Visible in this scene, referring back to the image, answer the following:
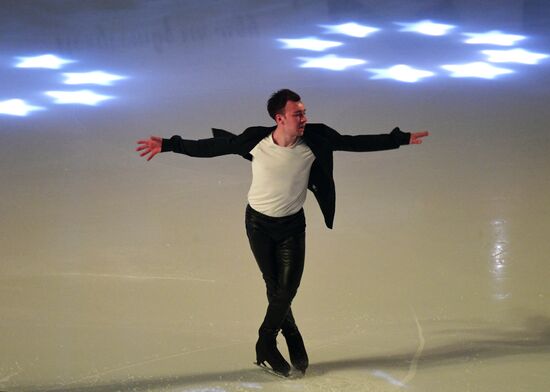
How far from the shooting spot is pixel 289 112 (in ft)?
13.1

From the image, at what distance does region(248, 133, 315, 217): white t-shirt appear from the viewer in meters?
4.09

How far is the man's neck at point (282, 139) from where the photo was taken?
160 inches

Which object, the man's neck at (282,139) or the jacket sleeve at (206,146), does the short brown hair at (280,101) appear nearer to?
the man's neck at (282,139)

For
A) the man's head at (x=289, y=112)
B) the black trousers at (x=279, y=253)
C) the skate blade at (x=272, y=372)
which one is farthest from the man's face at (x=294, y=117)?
the skate blade at (x=272, y=372)

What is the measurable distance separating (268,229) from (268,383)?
0.62m

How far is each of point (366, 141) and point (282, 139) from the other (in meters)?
0.34

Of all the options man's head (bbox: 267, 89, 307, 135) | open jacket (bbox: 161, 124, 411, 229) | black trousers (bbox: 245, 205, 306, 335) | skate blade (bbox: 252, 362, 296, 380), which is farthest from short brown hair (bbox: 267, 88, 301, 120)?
skate blade (bbox: 252, 362, 296, 380)

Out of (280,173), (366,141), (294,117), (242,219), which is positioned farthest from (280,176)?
(242,219)

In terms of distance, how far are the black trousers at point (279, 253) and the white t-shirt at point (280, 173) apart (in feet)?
0.16

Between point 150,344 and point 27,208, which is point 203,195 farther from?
point 150,344

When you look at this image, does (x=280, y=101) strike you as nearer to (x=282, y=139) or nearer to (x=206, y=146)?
(x=282, y=139)

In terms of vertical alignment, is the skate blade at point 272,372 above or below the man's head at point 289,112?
below

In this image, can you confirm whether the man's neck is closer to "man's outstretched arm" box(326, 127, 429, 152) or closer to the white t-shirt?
the white t-shirt

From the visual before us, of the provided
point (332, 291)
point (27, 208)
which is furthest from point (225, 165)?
point (332, 291)
